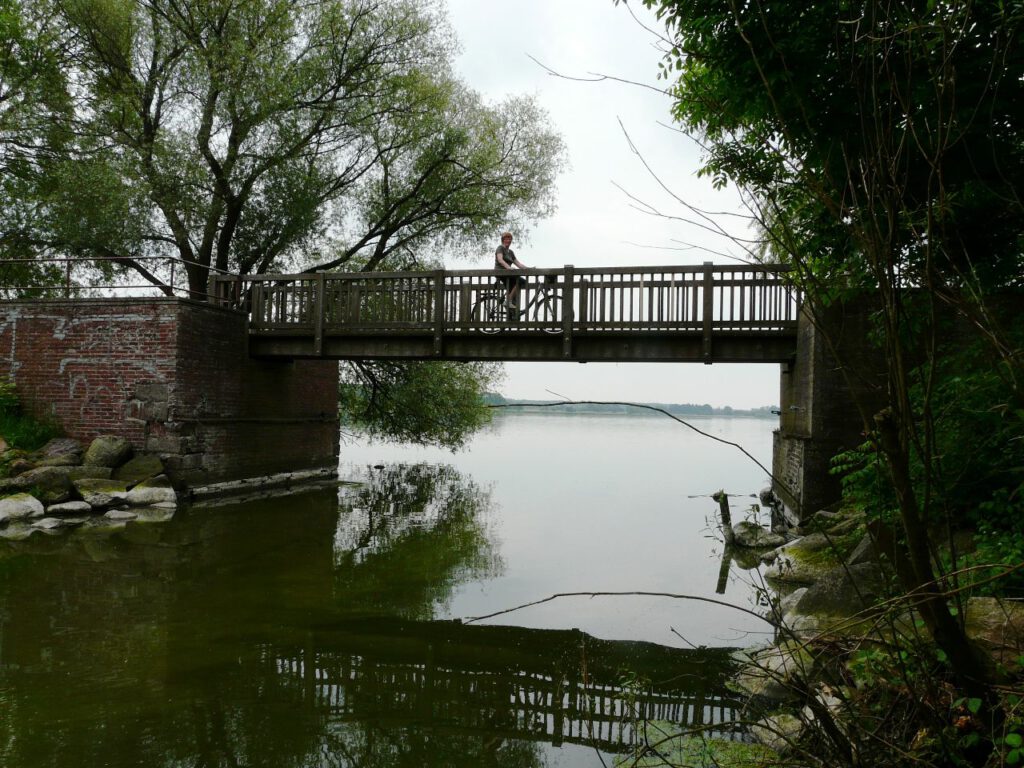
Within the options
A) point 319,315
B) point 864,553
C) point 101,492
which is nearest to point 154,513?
point 101,492

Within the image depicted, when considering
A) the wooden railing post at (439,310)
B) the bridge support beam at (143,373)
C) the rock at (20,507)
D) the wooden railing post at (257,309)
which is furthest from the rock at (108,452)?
the wooden railing post at (439,310)

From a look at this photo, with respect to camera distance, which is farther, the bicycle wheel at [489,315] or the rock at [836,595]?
the bicycle wheel at [489,315]

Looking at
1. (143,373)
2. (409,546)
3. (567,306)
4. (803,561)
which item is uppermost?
(567,306)

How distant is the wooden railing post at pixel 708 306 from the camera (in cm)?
1268

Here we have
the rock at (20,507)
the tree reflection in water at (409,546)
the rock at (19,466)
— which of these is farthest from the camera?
the rock at (19,466)

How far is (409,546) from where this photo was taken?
420 inches

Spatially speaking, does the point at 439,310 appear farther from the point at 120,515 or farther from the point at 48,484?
the point at 48,484

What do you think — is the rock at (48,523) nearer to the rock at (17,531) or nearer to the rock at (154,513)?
the rock at (17,531)

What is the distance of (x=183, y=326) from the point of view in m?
14.1

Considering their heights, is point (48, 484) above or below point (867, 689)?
below

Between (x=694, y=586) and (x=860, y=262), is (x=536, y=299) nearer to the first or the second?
(x=694, y=586)

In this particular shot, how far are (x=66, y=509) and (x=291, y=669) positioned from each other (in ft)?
28.2

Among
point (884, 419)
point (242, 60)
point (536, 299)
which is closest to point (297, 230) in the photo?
point (242, 60)

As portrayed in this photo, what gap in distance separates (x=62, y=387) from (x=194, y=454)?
2.89 m
